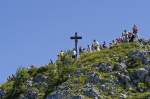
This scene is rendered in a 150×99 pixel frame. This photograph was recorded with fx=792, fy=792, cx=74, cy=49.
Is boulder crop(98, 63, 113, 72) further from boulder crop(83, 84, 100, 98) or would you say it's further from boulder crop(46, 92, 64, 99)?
boulder crop(46, 92, 64, 99)

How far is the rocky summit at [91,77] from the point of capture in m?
65.3

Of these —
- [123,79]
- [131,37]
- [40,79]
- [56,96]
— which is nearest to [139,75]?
[123,79]

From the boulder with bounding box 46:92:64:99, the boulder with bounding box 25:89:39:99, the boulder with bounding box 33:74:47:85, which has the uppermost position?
the boulder with bounding box 33:74:47:85

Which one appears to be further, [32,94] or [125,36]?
[125,36]

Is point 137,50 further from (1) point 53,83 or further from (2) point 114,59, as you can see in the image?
(1) point 53,83

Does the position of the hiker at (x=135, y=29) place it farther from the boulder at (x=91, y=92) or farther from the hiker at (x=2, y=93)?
the hiker at (x=2, y=93)

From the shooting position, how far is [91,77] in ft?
220

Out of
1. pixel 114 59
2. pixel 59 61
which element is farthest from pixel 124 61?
pixel 59 61

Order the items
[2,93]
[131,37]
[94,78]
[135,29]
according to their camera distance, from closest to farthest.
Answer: [94,78] < [2,93] < [135,29] < [131,37]

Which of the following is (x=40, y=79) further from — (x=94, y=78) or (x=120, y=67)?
(x=120, y=67)

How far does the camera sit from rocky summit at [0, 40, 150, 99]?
2571 inches

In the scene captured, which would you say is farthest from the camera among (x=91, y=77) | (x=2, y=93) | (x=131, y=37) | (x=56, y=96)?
(x=131, y=37)

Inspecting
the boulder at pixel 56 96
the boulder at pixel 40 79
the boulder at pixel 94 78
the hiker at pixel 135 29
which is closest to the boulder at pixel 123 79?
the boulder at pixel 94 78

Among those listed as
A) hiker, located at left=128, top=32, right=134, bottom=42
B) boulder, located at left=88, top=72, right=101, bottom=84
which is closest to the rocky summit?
boulder, located at left=88, top=72, right=101, bottom=84
